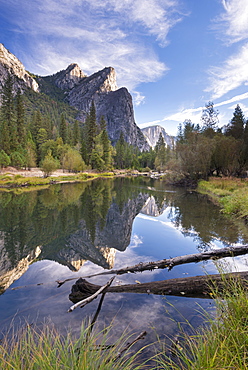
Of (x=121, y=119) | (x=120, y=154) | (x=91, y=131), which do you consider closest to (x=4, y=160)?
(x=91, y=131)

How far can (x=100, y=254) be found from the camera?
294 inches

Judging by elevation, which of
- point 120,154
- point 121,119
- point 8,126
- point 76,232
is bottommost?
point 76,232

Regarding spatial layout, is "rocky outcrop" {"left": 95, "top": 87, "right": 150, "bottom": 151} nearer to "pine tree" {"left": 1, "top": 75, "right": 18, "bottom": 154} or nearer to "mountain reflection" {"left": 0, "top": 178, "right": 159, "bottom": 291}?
"pine tree" {"left": 1, "top": 75, "right": 18, "bottom": 154}

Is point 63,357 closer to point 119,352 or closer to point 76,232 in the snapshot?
point 119,352

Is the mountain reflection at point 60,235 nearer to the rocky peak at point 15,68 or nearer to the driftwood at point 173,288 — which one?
the driftwood at point 173,288

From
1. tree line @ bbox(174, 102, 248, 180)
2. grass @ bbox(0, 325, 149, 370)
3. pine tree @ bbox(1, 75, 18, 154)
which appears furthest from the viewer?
pine tree @ bbox(1, 75, 18, 154)

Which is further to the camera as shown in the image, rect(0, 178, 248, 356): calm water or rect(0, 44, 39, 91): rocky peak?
rect(0, 44, 39, 91): rocky peak

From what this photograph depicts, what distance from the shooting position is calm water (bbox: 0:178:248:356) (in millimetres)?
3859

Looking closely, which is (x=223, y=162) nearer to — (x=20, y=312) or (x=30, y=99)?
(x=20, y=312)

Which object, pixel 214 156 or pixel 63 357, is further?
pixel 214 156

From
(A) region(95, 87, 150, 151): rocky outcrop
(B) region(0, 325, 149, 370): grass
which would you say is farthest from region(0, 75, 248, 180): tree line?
(A) region(95, 87, 150, 151): rocky outcrop

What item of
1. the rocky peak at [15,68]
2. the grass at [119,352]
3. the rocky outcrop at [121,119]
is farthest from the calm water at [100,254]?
the rocky outcrop at [121,119]

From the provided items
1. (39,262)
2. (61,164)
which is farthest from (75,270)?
(61,164)

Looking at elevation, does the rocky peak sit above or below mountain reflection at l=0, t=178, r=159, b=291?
above
